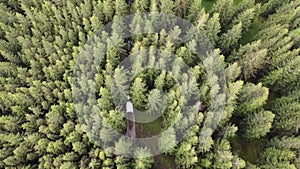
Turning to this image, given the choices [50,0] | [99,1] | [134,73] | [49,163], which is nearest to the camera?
[49,163]

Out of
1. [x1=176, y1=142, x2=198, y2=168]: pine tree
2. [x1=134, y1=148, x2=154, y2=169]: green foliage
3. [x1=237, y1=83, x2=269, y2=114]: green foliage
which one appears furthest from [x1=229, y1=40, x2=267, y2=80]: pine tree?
[x1=134, y1=148, x2=154, y2=169]: green foliage

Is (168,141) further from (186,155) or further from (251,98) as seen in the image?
(251,98)

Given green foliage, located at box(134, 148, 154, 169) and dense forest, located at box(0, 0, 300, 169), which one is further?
dense forest, located at box(0, 0, 300, 169)

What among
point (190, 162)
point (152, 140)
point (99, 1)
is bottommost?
point (190, 162)

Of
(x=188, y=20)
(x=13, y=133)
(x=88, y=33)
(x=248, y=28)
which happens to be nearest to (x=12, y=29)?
(x=88, y=33)

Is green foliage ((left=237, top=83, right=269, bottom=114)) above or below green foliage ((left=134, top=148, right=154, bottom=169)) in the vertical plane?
above

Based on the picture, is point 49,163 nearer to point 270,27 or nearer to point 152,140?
point 152,140

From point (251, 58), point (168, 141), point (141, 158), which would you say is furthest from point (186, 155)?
point (251, 58)

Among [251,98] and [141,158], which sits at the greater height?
[251,98]

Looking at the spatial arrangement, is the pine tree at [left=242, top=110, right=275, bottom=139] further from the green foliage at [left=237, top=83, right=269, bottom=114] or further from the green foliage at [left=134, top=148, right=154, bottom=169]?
the green foliage at [left=134, top=148, right=154, bottom=169]
